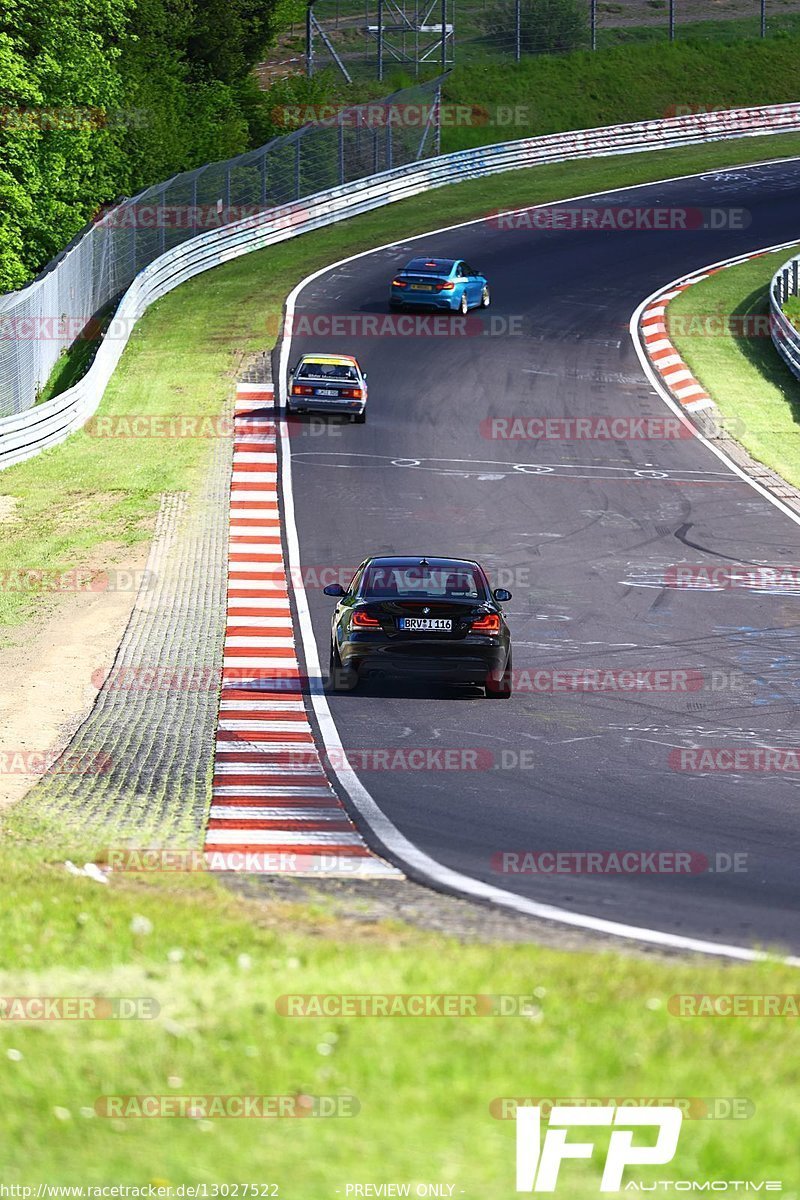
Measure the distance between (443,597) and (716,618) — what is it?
215 inches

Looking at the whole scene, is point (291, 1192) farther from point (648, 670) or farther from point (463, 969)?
point (648, 670)

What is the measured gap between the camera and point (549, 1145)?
18.8 feet

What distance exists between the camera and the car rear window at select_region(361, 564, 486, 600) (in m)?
17.7

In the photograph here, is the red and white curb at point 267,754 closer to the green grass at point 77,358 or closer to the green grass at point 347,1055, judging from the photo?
the green grass at point 347,1055

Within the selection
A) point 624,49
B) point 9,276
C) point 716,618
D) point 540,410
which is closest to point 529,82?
point 624,49

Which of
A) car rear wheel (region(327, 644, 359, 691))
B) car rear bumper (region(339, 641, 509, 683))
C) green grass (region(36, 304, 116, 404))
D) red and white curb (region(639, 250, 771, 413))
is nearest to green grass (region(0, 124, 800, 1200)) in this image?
car rear bumper (region(339, 641, 509, 683))

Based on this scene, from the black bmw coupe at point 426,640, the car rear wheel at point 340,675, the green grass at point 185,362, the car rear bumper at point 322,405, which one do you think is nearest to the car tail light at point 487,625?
the black bmw coupe at point 426,640

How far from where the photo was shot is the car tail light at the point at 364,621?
17.4m

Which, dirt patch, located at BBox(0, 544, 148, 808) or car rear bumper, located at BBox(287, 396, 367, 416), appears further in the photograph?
car rear bumper, located at BBox(287, 396, 367, 416)

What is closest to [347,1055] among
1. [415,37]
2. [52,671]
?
[52,671]

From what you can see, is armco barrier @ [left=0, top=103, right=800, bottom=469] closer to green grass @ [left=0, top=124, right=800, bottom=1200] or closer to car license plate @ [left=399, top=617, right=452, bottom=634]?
car license plate @ [left=399, top=617, right=452, bottom=634]

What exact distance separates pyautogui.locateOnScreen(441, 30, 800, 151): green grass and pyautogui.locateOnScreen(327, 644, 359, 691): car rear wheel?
53698 mm

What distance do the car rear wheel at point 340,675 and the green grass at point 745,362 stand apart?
1546 cm

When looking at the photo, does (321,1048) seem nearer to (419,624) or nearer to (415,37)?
(419,624)
